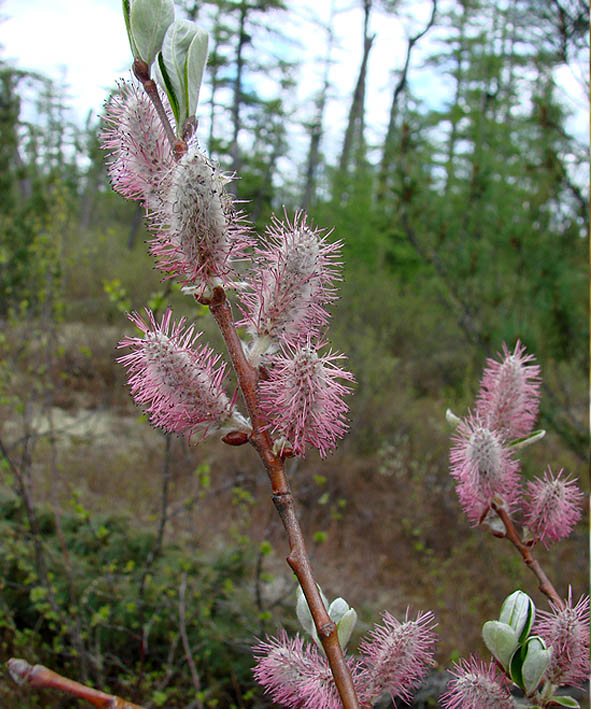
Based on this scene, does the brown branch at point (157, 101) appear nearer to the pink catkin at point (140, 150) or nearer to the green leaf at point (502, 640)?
the pink catkin at point (140, 150)

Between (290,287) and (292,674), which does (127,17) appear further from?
(292,674)

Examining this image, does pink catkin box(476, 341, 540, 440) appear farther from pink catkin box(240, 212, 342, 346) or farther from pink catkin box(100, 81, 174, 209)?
pink catkin box(100, 81, 174, 209)

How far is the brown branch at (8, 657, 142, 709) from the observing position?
18.5 inches

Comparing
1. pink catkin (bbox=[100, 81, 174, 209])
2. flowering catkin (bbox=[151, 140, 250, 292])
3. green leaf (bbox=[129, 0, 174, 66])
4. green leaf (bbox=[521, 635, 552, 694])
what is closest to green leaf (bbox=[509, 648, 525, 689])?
green leaf (bbox=[521, 635, 552, 694])

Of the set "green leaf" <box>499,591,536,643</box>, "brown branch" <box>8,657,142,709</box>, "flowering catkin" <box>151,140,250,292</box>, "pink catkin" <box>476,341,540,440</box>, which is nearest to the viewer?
"brown branch" <box>8,657,142,709</box>

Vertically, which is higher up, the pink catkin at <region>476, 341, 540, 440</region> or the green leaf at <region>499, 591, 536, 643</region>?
the pink catkin at <region>476, 341, 540, 440</region>

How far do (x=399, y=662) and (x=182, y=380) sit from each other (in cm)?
41

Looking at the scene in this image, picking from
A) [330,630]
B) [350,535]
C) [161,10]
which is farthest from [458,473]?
[350,535]

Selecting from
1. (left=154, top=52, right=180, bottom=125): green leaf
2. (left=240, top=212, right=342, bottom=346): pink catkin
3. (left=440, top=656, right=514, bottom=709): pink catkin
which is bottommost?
(left=440, top=656, right=514, bottom=709): pink catkin

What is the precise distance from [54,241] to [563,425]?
301 cm

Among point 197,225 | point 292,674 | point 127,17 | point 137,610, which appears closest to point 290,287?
point 197,225

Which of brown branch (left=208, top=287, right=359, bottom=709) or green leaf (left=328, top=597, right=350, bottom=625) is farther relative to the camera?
green leaf (left=328, top=597, right=350, bottom=625)

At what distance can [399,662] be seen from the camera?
2.21 ft

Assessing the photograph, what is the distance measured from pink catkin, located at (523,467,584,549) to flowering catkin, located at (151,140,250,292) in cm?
57
